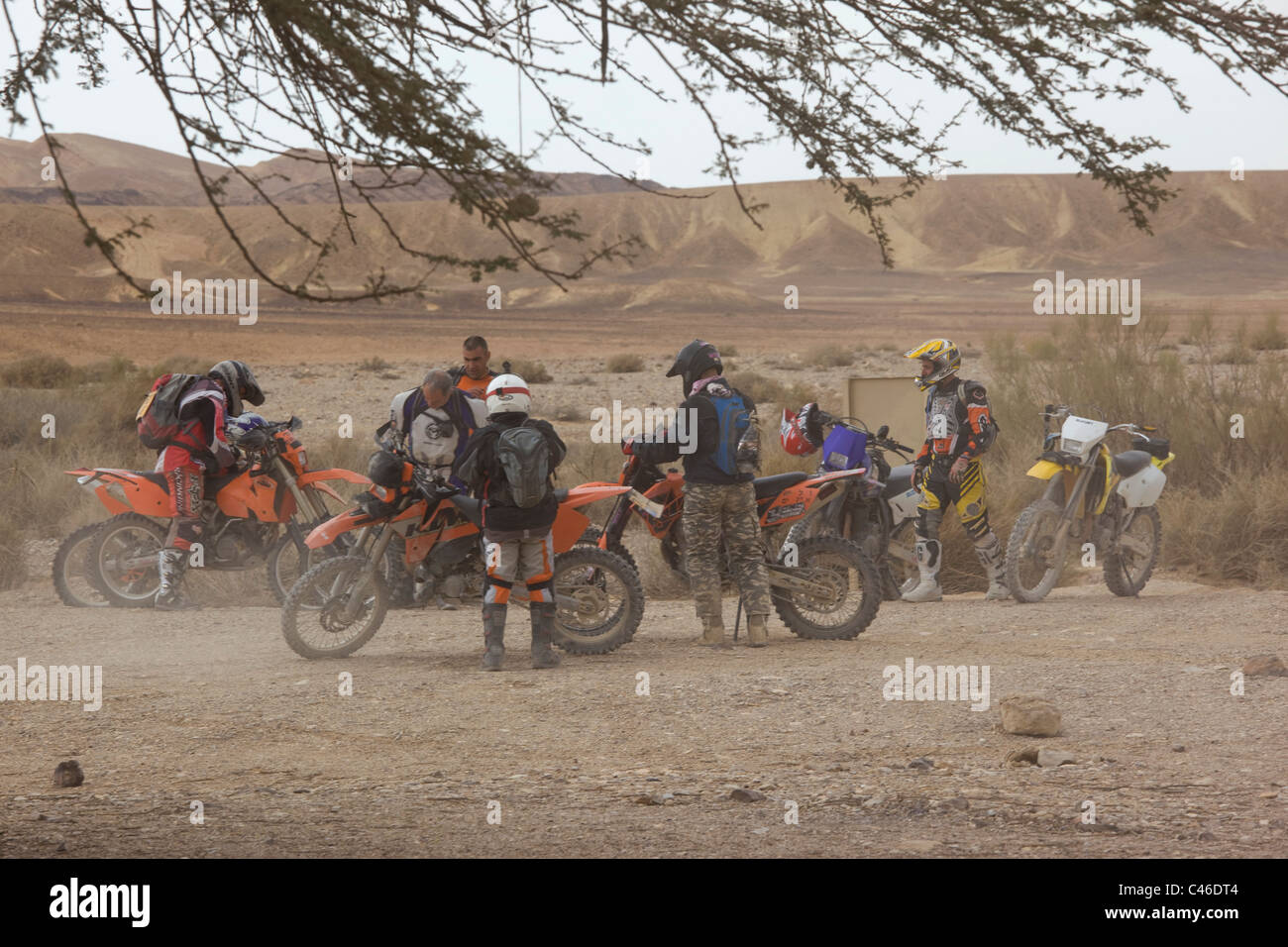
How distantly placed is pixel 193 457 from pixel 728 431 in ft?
13.7

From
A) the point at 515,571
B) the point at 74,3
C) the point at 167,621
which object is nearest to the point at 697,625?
the point at 515,571

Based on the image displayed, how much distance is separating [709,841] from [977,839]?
95cm

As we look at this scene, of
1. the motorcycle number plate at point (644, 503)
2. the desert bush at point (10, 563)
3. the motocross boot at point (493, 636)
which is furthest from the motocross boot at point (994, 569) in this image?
the desert bush at point (10, 563)

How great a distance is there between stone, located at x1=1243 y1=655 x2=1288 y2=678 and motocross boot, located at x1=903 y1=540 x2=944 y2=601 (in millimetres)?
3297

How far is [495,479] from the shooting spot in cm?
837

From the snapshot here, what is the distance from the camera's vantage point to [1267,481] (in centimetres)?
1370

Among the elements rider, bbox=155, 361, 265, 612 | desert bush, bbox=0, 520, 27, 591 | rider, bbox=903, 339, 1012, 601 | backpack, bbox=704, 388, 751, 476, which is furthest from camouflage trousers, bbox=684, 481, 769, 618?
desert bush, bbox=0, 520, 27, 591

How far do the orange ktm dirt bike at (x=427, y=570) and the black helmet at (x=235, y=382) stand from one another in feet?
7.84

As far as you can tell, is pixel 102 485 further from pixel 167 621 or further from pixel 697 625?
pixel 697 625

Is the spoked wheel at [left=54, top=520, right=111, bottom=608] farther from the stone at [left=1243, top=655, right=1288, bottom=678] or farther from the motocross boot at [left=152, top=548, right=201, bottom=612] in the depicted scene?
the stone at [left=1243, top=655, right=1288, bottom=678]

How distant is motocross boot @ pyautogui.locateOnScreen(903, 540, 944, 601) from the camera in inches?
444

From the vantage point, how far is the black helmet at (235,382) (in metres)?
10.8

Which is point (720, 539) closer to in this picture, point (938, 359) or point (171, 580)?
point (938, 359)

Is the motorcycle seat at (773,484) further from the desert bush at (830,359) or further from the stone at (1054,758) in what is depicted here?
the desert bush at (830,359)
